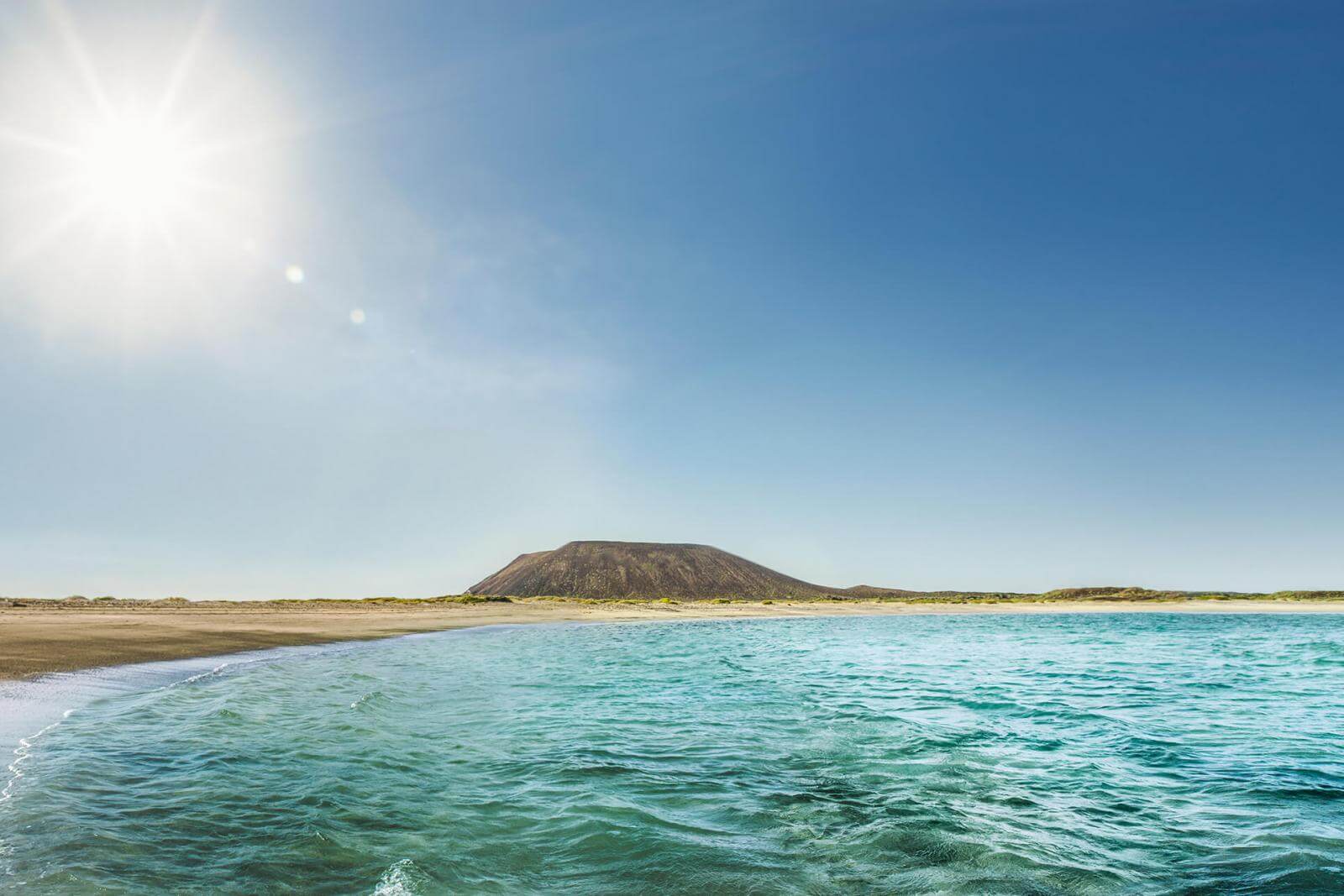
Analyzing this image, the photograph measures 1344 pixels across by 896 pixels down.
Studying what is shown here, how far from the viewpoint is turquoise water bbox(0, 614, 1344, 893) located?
17.0 feet

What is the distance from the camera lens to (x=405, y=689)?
1483cm

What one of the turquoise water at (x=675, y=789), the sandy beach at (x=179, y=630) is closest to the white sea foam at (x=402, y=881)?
the turquoise water at (x=675, y=789)

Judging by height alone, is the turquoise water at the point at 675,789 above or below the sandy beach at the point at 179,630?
below

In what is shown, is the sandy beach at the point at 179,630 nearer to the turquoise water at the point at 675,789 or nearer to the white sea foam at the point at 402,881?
the turquoise water at the point at 675,789

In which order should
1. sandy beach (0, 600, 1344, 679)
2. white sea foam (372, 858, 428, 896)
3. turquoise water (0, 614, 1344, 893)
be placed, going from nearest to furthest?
white sea foam (372, 858, 428, 896)
turquoise water (0, 614, 1344, 893)
sandy beach (0, 600, 1344, 679)

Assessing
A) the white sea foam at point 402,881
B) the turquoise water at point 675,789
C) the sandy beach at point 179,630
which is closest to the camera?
the white sea foam at point 402,881

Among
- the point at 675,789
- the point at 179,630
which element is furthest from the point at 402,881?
the point at 179,630

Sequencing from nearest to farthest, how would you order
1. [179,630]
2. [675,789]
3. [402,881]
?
1. [402,881]
2. [675,789]
3. [179,630]

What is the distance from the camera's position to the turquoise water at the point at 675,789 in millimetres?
5168

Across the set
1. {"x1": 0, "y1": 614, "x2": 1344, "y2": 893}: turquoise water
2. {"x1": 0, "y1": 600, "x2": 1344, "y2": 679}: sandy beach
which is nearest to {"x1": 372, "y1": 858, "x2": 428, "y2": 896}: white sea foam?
{"x1": 0, "y1": 614, "x2": 1344, "y2": 893}: turquoise water

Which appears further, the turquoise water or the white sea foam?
the turquoise water

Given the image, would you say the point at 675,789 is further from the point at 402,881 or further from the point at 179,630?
the point at 179,630

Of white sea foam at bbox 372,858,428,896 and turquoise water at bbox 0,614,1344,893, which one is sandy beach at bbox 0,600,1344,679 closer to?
turquoise water at bbox 0,614,1344,893

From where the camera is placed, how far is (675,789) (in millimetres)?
7582
